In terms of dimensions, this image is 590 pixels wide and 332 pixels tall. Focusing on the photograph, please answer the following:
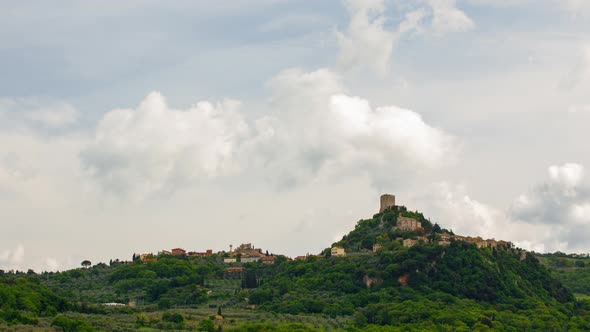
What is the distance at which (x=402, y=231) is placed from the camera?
162750 millimetres

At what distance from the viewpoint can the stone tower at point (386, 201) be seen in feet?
593

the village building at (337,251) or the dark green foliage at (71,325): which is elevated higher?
the village building at (337,251)

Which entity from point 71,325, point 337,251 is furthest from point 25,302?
point 337,251

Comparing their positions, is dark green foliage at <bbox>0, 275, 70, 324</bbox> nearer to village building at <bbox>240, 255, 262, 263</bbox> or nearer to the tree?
the tree

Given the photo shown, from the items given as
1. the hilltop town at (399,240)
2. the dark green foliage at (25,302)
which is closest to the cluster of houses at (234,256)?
the hilltop town at (399,240)

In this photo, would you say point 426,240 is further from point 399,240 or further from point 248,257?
point 248,257

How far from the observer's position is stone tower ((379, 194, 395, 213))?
18088cm

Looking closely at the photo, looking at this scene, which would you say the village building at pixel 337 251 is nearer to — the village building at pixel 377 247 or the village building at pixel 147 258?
the village building at pixel 377 247

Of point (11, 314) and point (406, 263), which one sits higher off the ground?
point (406, 263)

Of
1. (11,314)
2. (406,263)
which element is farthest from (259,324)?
(406,263)

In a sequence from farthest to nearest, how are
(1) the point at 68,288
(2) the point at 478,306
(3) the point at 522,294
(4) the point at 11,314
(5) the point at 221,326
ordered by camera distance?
(1) the point at 68,288 → (3) the point at 522,294 → (2) the point at 478,306 → (5) the point at 221,326 → (4) the point at 11,314

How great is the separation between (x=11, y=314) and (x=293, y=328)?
27.5 meters

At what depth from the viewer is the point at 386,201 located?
18138 cm

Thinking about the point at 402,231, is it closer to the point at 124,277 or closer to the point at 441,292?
the point at 441,292
